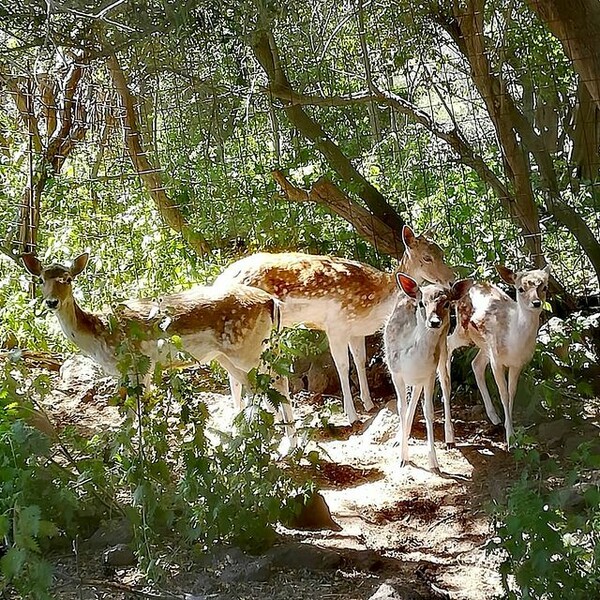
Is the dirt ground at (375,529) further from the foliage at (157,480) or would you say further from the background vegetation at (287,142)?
the background vegetation at (287,142)

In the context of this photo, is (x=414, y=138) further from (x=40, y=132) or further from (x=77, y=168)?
(x=40, y=132)

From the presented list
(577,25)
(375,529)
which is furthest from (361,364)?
(577,25)

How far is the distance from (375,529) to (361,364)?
286 cm

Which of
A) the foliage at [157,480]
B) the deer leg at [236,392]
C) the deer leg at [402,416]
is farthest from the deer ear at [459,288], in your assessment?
the foliage at [157,480]

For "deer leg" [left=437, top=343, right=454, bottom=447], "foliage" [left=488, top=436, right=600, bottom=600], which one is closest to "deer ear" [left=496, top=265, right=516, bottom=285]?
"deer leg" [left=437, top=343, right=454, bottom=447]

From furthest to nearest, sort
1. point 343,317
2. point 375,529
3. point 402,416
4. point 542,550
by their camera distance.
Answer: point 343,317 → point 402,416 → point 375,529 → point 542,550

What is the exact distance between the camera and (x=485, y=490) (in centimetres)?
488

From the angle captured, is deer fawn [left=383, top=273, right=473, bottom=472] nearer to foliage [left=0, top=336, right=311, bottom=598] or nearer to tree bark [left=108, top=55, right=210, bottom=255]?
foliage [left=0, top=336, right=311, bottom=598]

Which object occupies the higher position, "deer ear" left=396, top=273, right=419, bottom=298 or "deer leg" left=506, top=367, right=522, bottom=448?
"deer ear" left=396, top=273, right=419, bottom=298

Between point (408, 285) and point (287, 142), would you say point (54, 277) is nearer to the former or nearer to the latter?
point (408, 285)

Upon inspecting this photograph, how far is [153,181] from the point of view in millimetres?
7188

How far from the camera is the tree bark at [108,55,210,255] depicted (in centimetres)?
700

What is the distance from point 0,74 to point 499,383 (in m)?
4.25

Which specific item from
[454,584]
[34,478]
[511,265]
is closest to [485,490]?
[454,584]
